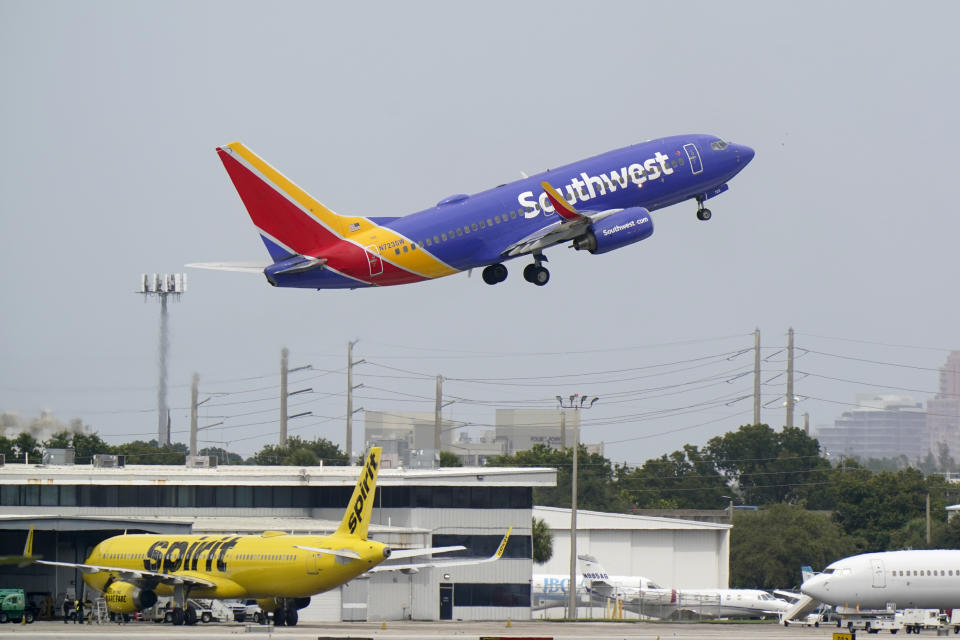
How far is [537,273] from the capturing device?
→ 3088 inches

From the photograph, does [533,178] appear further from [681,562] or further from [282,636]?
[681,562]

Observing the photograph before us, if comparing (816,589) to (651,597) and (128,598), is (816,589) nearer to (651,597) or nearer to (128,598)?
(651,597)

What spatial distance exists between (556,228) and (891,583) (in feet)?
118

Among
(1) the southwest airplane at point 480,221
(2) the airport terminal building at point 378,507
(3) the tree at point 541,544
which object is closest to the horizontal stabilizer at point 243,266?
(1) the southwest airplane at point 480,221

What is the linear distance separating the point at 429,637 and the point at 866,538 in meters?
116

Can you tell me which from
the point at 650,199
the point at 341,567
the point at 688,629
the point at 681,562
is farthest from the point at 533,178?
the point at 681,562

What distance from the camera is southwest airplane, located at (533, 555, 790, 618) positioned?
405 feet

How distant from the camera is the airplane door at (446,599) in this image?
117050 millimetres

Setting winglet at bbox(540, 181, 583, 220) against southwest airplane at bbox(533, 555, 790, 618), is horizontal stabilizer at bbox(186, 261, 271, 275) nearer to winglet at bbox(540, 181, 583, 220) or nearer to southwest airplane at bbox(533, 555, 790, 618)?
winglet at bbox(540, 181, 583, 220)

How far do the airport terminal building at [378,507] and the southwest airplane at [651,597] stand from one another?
11.8 meters

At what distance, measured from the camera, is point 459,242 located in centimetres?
7250

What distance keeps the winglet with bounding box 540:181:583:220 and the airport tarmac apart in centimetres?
2107

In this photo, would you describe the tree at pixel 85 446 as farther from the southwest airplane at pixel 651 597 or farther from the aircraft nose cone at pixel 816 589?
the aircraft nose cone at pixel 816 589

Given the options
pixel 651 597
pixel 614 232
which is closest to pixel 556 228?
pixel 614 232
